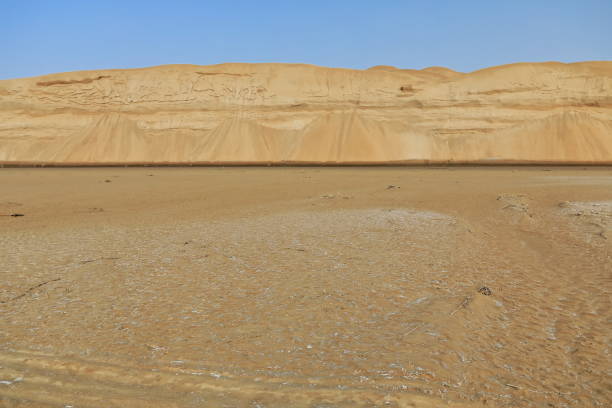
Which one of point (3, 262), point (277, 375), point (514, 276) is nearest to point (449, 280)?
point (514, 276)

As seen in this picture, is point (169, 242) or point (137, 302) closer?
point (137, 302)

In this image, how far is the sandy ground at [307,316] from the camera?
2688mm

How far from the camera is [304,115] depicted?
55625mm

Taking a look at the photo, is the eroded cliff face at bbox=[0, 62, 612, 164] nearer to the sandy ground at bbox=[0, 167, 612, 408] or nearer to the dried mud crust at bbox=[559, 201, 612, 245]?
the dried mud crust at bbox=[559, 201, 612, 245]

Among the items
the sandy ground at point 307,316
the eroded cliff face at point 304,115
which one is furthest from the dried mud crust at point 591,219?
→ the eroded cliff face at point 304,115

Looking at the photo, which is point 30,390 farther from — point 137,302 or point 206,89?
point 206,89

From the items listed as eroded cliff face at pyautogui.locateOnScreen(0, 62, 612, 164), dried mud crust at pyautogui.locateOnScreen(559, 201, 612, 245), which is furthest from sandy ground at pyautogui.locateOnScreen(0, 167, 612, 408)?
eroded cliff face at pyautogui.locateOnScreen(0, 62, 612, 164)

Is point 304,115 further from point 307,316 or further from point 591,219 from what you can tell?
point 307,316

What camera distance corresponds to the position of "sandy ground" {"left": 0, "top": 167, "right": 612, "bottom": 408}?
106 inches

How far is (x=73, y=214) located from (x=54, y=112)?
54600mm

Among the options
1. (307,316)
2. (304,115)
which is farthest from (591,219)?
(304,115)

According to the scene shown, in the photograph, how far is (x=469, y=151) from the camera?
51.5 m

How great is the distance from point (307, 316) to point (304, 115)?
174 feet

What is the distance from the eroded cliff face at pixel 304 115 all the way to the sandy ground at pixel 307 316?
4384 centimetres
